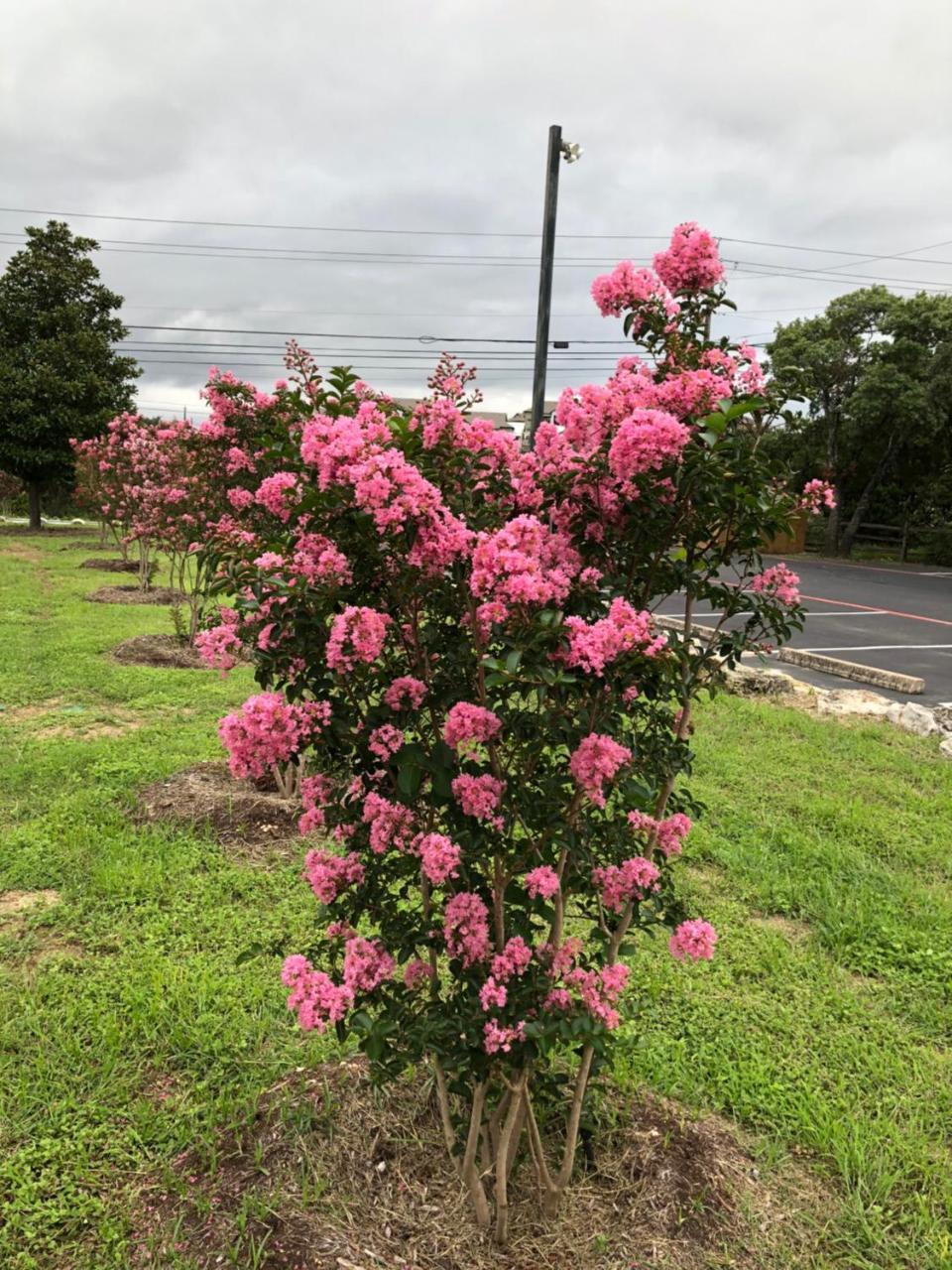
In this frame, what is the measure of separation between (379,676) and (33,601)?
10.3 meters

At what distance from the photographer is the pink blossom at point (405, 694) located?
1597mm

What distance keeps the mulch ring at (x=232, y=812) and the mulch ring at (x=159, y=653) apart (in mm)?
3135

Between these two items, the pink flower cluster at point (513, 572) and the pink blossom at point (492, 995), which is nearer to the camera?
the pink flower cluster at point (513, 572)

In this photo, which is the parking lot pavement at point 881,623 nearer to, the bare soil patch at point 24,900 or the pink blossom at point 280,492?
the bare soil patch at point 24,900

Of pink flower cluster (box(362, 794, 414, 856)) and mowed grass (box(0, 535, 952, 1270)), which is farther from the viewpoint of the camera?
mowed grass (box(0, 535, 952, 1270))

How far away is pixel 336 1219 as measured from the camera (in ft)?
6.07

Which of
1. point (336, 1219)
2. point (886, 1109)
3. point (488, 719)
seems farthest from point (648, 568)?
point (886, 1109)

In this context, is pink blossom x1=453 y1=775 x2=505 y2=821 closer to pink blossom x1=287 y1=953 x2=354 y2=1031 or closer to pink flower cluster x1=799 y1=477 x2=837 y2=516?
pink blossom x1=287 y1=953 x2=354 y2=1031

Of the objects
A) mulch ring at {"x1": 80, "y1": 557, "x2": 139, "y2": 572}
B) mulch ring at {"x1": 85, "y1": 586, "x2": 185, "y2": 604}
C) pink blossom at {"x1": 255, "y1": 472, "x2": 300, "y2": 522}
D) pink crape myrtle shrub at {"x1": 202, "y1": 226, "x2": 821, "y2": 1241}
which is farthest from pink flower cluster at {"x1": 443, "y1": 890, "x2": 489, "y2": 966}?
mulch ring at {"x1": 80, "y1": 557, "x2": 139, "y2": 572}

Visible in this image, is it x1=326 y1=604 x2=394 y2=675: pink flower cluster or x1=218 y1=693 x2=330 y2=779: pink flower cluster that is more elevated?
x1=326 y1=604 x2=394 y2=675: pink flower cluster

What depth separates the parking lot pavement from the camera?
891 centimetres

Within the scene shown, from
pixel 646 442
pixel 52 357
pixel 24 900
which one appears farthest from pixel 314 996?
pixel 52 357

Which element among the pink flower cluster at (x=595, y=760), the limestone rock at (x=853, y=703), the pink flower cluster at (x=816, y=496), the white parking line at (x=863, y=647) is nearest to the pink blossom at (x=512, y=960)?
the pink flower cluster at (x=595, y=760)

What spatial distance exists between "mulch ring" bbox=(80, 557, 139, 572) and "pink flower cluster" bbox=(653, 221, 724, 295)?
46.8 feet
